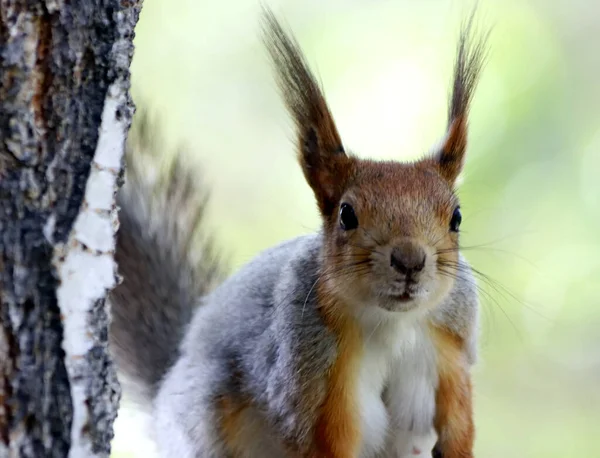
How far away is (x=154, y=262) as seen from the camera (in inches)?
71.9

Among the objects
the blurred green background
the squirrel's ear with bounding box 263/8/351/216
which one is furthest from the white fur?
the blurred green background

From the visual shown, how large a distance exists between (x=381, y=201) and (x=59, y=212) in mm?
555

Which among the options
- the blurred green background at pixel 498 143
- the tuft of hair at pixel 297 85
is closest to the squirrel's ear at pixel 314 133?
the tuft of hair at pixel 297 85

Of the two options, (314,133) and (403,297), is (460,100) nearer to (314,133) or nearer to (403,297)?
(314,133)

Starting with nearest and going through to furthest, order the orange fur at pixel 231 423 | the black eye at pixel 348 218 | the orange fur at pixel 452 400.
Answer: the black eye at pixel 348 218
the orange fur at pixel 452 400
the orange fur at pixel 231 423

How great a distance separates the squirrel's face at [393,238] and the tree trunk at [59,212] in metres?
0.42

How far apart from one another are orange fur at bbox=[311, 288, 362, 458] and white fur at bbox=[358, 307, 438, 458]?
0.02m

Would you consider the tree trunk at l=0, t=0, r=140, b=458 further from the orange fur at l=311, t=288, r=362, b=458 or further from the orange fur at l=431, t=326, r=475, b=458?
the orange fur at l=431, t=326, r=475, b=458

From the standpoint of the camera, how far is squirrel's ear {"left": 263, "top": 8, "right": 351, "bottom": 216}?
1308 mm

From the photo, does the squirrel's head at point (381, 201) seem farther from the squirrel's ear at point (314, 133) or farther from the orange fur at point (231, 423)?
the orange fur at point (231, 423)

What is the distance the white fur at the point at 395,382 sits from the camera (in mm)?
1369

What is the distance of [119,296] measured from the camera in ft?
5.91

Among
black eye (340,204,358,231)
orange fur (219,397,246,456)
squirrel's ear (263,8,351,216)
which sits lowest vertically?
orange fur (219,397,246,456)

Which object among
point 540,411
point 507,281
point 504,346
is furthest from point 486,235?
point 540,411
